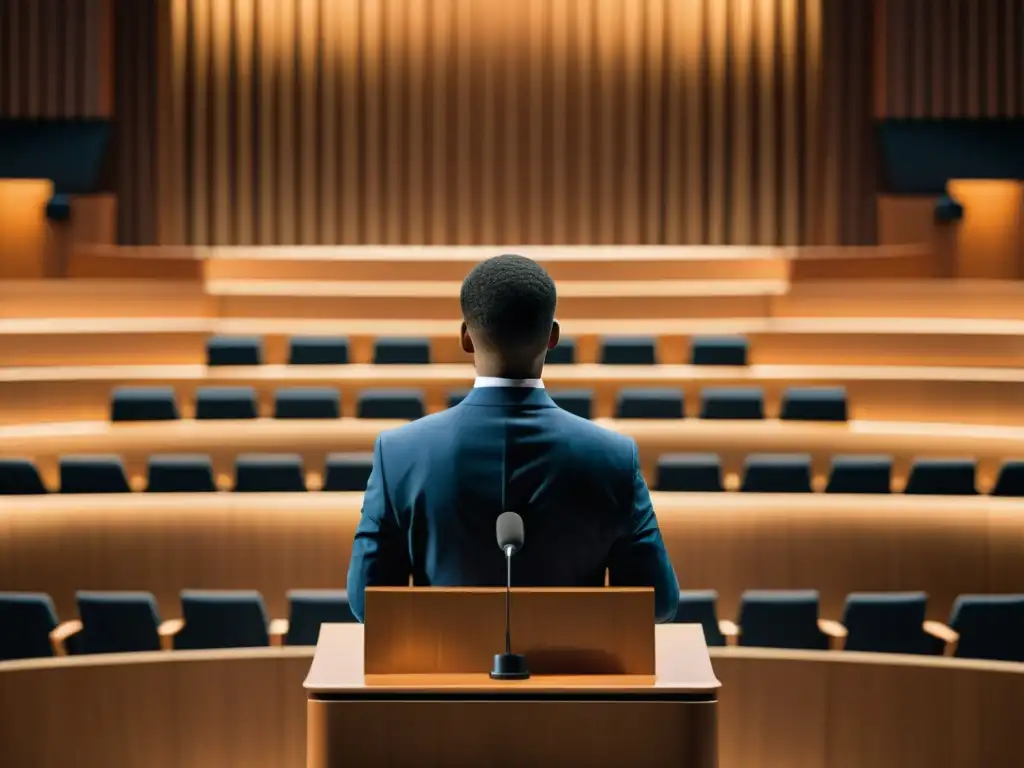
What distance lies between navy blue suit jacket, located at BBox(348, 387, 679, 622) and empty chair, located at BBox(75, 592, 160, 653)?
6.33ft

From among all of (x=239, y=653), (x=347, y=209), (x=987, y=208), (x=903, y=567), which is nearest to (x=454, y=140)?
(x=347, y=209)

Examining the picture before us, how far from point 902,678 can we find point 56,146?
5.88 m

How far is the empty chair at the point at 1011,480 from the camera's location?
13.2 feet

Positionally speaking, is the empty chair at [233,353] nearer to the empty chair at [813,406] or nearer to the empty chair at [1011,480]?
the empty chair at [813,406]

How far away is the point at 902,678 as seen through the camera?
7.52ft

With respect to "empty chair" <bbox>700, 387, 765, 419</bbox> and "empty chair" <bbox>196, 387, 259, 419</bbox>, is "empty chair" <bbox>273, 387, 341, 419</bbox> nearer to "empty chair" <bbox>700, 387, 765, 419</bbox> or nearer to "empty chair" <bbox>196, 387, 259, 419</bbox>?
"empty chair" <bbox>196, 387, 259, 419</bbox>

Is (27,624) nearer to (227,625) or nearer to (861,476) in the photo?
(227,625)

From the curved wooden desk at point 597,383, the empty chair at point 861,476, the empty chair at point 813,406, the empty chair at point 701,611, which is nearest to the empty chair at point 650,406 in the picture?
the curved wooden desk at point 597,383

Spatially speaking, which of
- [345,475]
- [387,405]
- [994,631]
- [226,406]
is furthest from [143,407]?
[994,631]

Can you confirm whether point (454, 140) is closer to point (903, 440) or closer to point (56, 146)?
point (56, 146)

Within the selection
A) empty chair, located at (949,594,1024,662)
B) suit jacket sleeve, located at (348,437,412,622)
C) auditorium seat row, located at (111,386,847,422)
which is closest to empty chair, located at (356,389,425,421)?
auditorium seat row, located at (111,386,847,422)

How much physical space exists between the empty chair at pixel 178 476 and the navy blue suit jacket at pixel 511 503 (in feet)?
9.52

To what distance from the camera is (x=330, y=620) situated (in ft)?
9.85

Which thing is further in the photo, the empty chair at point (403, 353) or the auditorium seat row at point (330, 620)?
the empty chair at point (403, 353)
